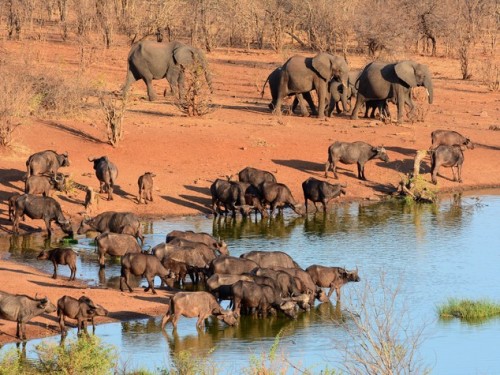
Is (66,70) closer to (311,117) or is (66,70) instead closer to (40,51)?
(40,51)

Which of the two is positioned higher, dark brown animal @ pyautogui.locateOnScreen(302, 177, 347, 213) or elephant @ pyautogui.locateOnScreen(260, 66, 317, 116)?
elephant @ pyautogui.locateOnScreen(260, 66, 317, 116)

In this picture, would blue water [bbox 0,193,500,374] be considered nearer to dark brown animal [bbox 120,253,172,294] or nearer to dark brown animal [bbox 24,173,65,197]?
dark brown animal [bbox 120,253,172,294]

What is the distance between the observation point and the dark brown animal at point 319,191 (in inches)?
1007

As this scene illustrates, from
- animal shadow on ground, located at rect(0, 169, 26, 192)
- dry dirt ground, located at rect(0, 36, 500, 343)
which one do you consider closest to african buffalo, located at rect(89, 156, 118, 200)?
dry dirt ground, located at rect(0, 36, 500, 343)

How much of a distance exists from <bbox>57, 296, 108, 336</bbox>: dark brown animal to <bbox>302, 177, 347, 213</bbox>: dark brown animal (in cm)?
976

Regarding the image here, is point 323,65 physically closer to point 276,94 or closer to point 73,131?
point 276,94

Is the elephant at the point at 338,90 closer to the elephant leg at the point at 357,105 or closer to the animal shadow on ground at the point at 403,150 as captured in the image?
the elephant leg at the point at 357,105

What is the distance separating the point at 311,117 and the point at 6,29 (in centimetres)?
1594

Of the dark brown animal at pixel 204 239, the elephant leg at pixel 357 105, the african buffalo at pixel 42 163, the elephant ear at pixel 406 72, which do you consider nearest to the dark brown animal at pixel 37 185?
the african buffalo at pixel 42 163

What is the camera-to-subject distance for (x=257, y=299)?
17250 millimetres

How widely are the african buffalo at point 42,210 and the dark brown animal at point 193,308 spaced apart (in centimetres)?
625

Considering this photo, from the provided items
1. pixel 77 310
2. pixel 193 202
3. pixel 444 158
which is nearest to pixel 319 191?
pixel 193 202

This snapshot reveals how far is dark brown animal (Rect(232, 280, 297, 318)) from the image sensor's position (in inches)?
678

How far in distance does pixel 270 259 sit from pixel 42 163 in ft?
25.9
